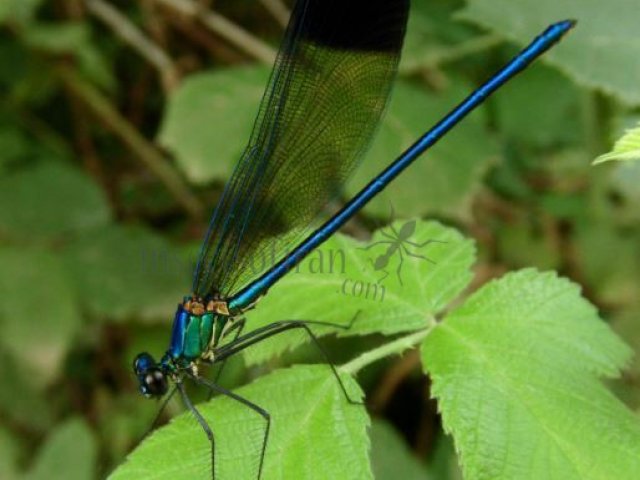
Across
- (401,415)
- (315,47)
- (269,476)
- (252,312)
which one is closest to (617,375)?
(269,476)

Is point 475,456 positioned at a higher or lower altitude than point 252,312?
higher

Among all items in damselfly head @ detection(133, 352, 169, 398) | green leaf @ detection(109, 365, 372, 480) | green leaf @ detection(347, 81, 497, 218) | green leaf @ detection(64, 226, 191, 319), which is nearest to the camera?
green leaf @ detection(109, 365, 372, 480)

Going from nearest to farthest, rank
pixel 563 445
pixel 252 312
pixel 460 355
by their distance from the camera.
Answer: pixel 563 445
pixel 460 355
pixel 252 312

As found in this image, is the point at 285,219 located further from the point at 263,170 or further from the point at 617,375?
the point at 617,375

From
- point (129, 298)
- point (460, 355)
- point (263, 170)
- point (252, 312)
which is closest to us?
point (460, 355)

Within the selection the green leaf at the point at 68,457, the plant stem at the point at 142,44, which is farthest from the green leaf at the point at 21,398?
the plant stem at the point at 142,44

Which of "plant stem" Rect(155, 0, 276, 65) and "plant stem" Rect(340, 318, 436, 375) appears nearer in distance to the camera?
"plant stem" Rect(340, 318, 436, 375)

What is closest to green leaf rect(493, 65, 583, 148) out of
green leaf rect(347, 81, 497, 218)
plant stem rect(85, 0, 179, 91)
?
green leaf rect(347, 81, 497, 218)

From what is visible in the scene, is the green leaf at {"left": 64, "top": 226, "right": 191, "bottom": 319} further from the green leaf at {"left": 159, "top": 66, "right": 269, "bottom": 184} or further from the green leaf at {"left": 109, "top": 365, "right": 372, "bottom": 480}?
the green leaf at {"left": 109, "top": 365, "right": 372, "bottom": 480}
